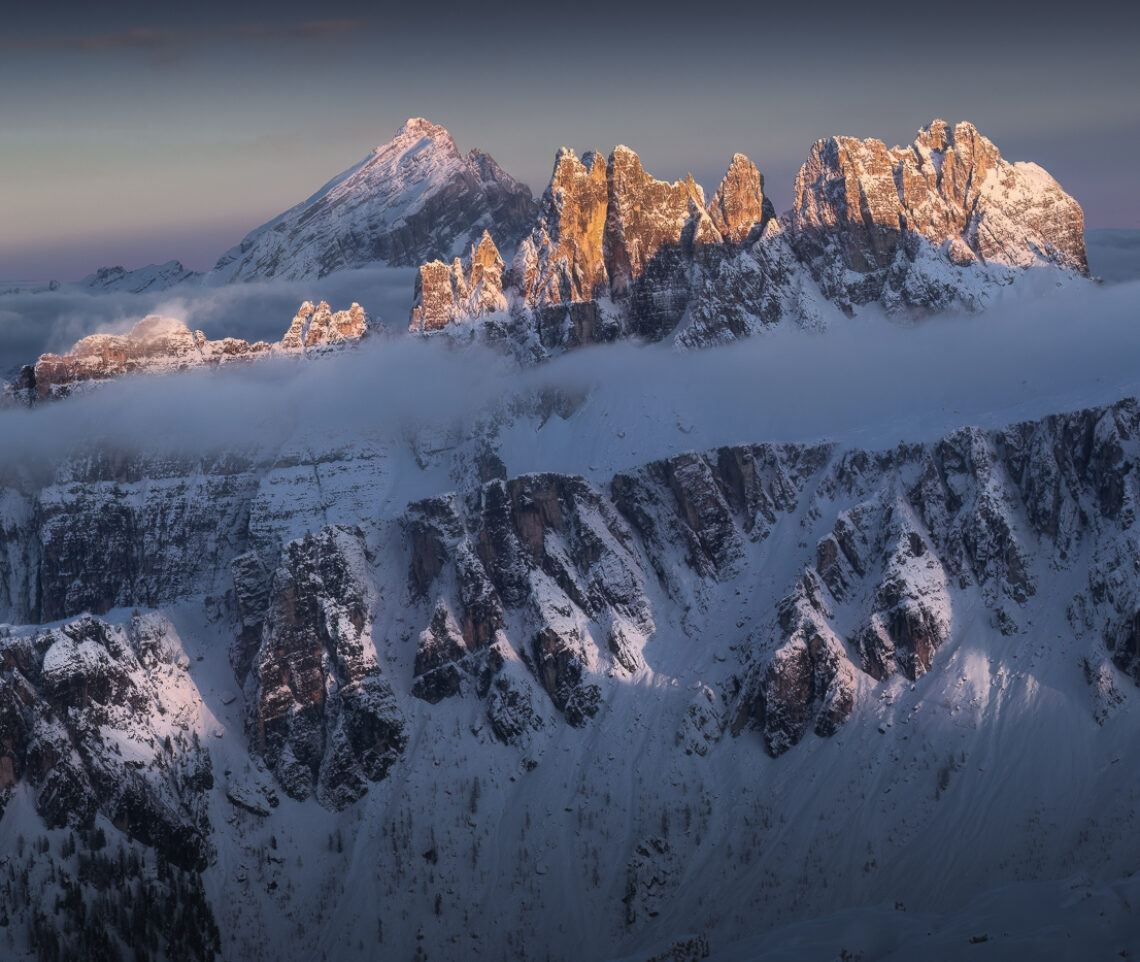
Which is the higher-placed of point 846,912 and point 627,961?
point 846,912

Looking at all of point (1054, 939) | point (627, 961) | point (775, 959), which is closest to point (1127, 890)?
point (1054, 939)

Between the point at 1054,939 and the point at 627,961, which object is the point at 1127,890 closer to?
the point at 1054,939

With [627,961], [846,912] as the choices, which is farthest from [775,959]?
[627,961]

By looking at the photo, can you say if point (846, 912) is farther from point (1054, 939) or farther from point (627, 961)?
point (627, 961)

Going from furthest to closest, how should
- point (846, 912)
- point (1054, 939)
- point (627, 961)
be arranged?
point (627, 961)
point (846, 912)
point (1054, 939)

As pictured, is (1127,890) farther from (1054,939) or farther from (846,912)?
(846,912)

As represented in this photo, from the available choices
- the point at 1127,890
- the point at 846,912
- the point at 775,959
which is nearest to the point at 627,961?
the point at 846,912

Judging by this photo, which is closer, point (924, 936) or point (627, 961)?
point (924, 936)

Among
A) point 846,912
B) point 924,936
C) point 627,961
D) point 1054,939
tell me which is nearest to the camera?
point 1054,939
